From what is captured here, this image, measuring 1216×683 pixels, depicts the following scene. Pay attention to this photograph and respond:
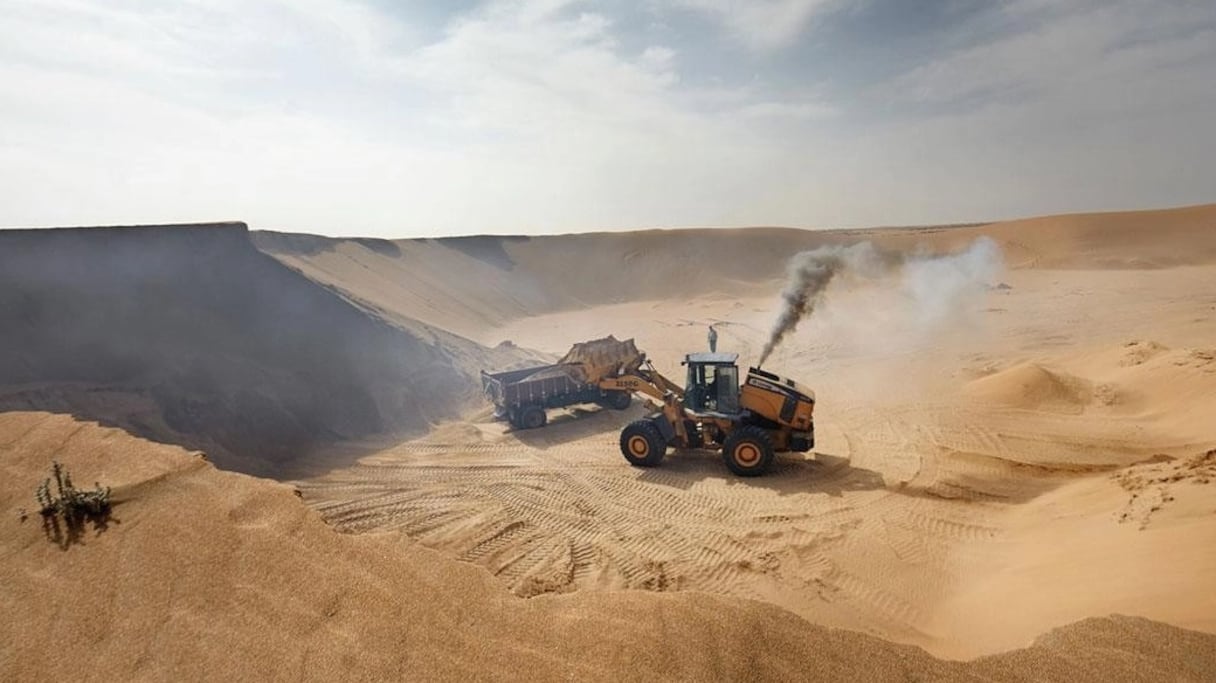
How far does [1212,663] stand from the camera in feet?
13.0

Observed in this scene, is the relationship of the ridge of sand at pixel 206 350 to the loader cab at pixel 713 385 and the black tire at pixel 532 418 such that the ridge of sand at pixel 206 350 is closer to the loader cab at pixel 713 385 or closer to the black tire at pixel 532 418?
the black tire at pixel 532 418

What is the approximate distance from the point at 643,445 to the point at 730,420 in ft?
5.79

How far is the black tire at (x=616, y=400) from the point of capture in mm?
16953

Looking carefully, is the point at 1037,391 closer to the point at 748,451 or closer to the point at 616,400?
the point at 748,451

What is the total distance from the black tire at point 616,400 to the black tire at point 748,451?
5665mm

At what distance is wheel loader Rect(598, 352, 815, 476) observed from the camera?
1152 cm

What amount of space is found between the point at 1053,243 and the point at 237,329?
206 ft

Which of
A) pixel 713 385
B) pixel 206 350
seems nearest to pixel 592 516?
pixel 713 385

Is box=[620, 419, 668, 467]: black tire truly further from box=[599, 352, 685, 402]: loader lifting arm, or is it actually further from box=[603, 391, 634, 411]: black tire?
box=[603, 391, 634, 411]: black tire

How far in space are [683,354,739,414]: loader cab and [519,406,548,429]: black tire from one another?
4582 mm

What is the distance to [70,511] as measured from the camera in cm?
579

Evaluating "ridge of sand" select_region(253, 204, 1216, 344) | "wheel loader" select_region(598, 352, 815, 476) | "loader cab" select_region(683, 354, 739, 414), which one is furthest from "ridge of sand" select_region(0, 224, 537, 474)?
"ridge of sand" select_region(253, 204, 1216, 344)

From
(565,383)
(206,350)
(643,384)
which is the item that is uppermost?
(206,350)

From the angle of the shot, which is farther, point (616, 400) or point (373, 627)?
point (616, 400)
